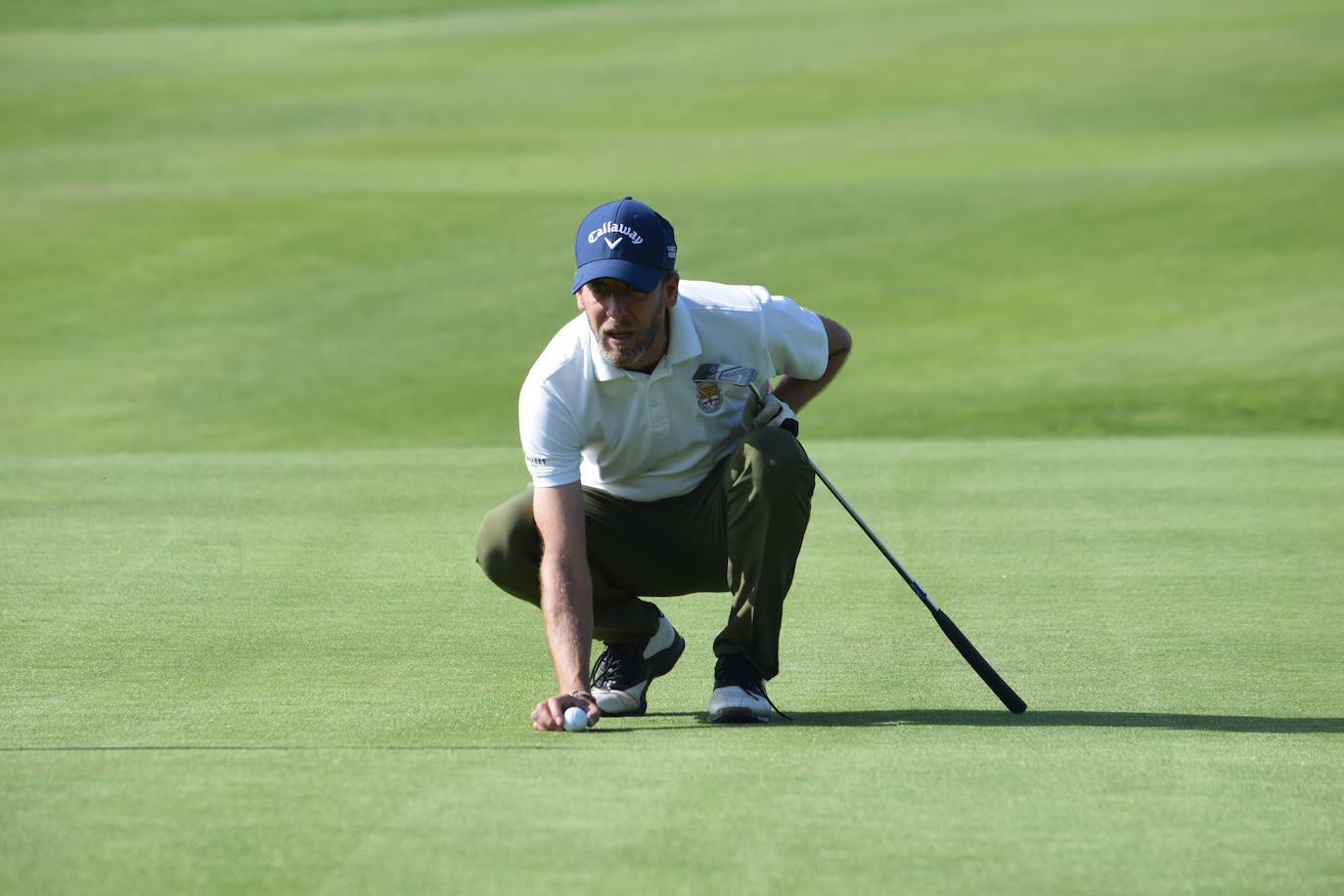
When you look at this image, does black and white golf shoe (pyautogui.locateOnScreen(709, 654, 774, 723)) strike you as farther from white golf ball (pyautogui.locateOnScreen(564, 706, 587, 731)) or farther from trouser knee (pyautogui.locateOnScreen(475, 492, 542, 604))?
trouser knee (pyautogui.locateOnScreen(475, 492, 542, 604))

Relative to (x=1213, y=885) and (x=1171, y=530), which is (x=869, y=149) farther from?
(x=1213, y=885)

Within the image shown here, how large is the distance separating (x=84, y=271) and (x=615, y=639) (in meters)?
14.4

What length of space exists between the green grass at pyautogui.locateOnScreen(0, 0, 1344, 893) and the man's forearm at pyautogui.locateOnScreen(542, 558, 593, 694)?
19 cm

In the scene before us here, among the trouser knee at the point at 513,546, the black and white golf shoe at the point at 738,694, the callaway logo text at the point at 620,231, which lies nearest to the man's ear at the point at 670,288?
the callaway logo text at the point at 620,231

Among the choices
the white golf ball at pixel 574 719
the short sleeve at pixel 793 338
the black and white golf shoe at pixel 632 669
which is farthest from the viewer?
the short sleeve at pixel 793 338

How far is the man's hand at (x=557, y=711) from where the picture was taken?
398 centimetres

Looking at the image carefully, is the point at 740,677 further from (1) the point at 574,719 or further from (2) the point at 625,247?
(2) the point at 625,247

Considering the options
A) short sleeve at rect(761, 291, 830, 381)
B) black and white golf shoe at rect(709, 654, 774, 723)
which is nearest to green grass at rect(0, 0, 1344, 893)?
black and white golf shoe at rect(709, 654, 774, 723)

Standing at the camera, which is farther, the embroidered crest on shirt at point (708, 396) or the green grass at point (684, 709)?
the embroidered crest on shirt at point (708, 396)

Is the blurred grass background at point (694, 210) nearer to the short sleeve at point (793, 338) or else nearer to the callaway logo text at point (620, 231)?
the short sleeve at point (793, 338)

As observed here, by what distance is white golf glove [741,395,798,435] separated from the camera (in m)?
4.61

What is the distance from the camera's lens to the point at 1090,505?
7.68 meters

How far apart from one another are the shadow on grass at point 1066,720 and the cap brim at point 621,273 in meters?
1.09

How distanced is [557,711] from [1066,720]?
118 cm
